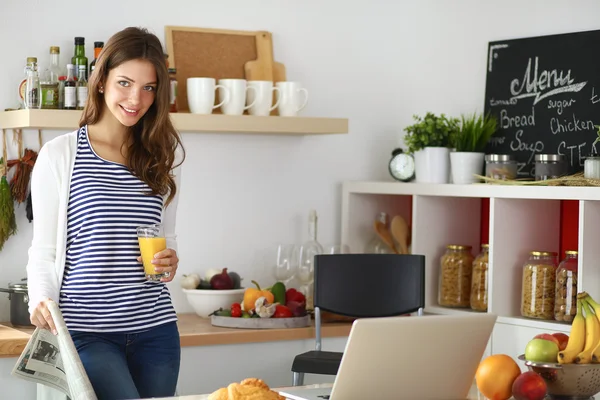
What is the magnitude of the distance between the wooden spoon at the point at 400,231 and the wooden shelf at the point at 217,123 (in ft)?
1.57

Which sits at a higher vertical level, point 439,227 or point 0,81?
point 0,81

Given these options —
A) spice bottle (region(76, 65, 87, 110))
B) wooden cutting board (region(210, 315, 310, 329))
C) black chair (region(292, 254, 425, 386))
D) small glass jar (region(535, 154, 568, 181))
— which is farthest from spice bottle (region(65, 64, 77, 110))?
small glass jar (region(535, 154, 568, 181))

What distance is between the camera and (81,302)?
2.23 metres

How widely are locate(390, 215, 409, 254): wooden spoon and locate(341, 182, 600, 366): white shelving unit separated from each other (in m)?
0.10

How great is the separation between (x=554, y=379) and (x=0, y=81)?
230cm

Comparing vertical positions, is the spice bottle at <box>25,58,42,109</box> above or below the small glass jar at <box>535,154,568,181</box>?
above

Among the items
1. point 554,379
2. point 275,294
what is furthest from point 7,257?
point 554,379

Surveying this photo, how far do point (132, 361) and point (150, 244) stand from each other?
0.28 meters

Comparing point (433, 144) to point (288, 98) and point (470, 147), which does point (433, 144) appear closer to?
point (470, 147)

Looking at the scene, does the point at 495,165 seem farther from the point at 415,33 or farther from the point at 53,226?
the point at 53,226

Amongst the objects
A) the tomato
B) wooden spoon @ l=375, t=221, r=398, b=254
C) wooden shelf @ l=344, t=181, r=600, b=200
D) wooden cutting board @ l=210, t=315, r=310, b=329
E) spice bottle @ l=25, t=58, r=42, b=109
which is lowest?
wooden cutting board @ l=210, t=315, r=310, b=329

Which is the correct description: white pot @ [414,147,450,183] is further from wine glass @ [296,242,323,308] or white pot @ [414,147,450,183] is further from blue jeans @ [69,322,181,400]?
blue jeans @ [69,322,181,400]

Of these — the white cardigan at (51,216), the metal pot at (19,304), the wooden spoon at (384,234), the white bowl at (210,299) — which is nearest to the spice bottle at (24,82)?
the metal pot at (19,304)

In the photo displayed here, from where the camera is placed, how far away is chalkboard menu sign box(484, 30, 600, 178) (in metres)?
3.44
